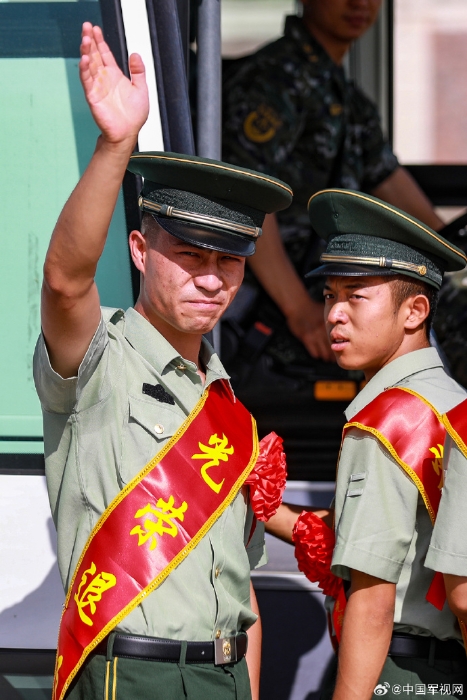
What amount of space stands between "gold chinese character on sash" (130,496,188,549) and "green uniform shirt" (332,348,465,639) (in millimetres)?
324

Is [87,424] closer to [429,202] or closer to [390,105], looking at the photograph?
[429,202]

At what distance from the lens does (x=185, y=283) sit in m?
1.82

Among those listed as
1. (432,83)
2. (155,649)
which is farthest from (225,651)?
(432,83)

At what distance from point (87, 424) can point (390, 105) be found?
3.19m

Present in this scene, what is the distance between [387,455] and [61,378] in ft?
2.12

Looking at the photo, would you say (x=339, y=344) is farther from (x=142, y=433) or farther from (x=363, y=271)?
(x=142, y=433)

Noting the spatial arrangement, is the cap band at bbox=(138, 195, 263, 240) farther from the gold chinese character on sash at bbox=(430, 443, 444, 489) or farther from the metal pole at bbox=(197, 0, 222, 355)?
the metal pole at bbox=(197, 0, 222, 355)

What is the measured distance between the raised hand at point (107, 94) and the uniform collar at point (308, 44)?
95.3 inches

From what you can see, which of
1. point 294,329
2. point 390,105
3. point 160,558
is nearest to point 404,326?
point 160,558

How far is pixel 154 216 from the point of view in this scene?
6.15 ft

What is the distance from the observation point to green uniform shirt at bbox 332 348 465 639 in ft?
6.02

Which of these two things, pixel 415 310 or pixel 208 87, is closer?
pixel 415 310

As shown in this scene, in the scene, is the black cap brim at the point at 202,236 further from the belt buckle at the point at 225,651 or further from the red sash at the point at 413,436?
the belt buckle at the point at 225,651

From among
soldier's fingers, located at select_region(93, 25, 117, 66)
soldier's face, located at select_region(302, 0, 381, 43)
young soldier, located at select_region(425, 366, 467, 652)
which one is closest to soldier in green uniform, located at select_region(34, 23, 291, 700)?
soldier's fingers, located at select_region(93, 25, 117, 66)
